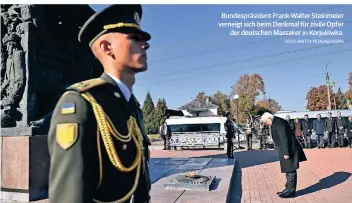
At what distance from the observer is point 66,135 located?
1063 mm

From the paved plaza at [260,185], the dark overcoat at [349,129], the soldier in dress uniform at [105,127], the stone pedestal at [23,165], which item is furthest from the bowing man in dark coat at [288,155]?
the dark overcoat at [349,129]

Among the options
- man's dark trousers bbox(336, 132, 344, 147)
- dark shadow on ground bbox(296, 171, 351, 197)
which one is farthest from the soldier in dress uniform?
man's dark trousers bbox(336, 132, 344, 147)

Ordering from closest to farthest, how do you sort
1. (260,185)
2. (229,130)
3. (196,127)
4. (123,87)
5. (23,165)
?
(123,87) → (23,165) → (260,185) → (229,130) → (196,127)

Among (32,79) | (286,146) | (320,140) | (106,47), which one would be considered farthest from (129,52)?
(320,140)

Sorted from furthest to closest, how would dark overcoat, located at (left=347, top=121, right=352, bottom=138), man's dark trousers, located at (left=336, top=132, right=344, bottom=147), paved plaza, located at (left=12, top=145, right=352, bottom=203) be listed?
man's dark trousers, located at (left=336, top=132, right=344, bottom=147)
dark overcoat, located at (left=347, top=121, right=352, bottom=138)
paved plaza, located at (left=12, top=145, right=352, bottom=203)

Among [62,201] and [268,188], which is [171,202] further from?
[62,201]

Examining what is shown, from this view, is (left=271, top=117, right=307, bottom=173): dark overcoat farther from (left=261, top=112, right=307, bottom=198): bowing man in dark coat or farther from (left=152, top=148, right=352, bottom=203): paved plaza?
(left=152, top=148, right=352, bottom=203): paved plaza

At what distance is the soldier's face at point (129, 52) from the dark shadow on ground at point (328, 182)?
513 centimetres

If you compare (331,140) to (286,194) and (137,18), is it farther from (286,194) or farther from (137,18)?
(137,18)

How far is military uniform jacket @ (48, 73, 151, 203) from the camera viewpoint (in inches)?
40.7

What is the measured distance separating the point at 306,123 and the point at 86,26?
47.7ft

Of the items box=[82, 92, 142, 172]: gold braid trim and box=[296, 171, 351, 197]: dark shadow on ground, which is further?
box=[296, 171, 351, 197]: dark shadow on ground

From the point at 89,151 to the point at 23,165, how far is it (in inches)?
130

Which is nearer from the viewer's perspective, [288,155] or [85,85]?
[85,85]
